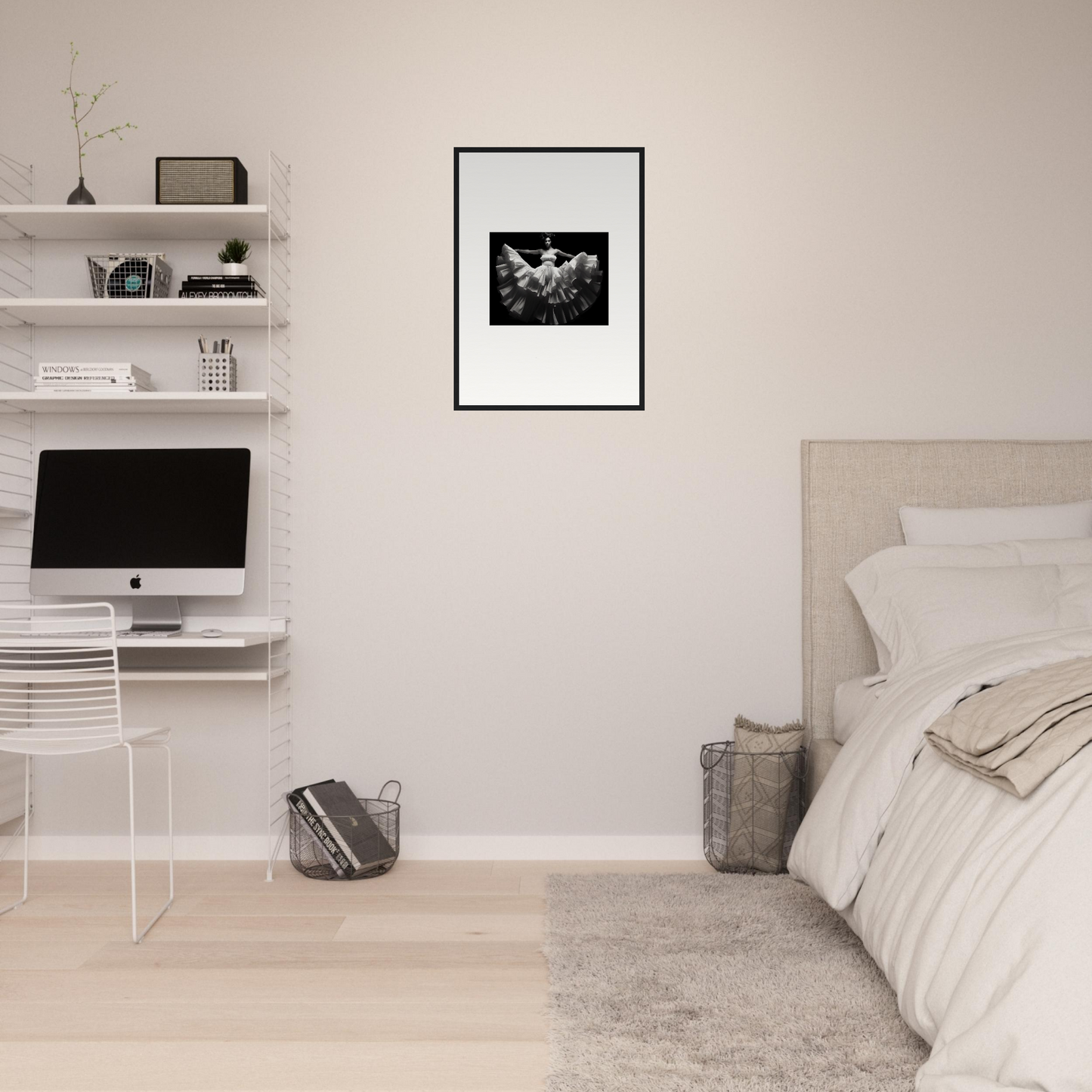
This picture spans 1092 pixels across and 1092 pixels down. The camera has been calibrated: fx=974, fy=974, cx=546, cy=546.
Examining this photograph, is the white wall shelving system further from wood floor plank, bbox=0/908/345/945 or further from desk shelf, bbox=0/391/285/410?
wood floor plank, bbox=0/908/345/945

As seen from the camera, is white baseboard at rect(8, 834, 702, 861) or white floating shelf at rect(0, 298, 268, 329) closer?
white floating shelf at rect(0, 298, 268, 329)

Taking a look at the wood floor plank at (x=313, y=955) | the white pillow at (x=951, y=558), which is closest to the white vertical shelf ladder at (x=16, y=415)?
the wood floor plank at (x=313, y=955)

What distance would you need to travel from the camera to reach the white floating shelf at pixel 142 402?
292 centimetres

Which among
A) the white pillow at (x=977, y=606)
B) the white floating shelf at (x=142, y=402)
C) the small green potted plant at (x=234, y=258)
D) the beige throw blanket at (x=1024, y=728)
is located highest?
the small green potted plant at (x=234, y=258)

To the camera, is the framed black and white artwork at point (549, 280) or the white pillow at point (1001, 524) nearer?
the white pillow at point (1001, 524)

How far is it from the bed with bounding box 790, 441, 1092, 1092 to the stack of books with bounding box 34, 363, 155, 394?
2139mm

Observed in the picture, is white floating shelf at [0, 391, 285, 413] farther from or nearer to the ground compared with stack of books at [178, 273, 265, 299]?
nearer to the ground

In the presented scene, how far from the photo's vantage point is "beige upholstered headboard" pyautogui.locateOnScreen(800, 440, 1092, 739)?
3100 mm

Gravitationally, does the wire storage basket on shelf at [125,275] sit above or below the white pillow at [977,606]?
above

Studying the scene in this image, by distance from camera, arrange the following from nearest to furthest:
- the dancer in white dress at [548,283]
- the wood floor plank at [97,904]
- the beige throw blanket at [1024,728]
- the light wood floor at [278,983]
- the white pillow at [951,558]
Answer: the beige throw blanket at [1024,728]
the light wood floor at [278,983]
the wood floor plank at [97,904]
the white pillow at [951,558]
the dancer in white dress at [548,283]

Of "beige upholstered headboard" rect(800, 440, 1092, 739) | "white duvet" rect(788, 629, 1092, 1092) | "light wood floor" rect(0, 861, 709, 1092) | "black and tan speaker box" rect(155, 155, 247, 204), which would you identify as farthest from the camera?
"beige upholstered headboard" rect(800, 440, 1092, 739)

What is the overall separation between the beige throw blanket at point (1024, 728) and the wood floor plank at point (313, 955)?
1.09 meters

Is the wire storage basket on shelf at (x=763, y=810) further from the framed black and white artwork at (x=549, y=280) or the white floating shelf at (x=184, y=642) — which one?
the white floating shelf at (x=184, y=642)

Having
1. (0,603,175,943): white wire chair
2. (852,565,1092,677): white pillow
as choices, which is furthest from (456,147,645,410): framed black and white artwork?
(0,603,175,943): white wire chair
